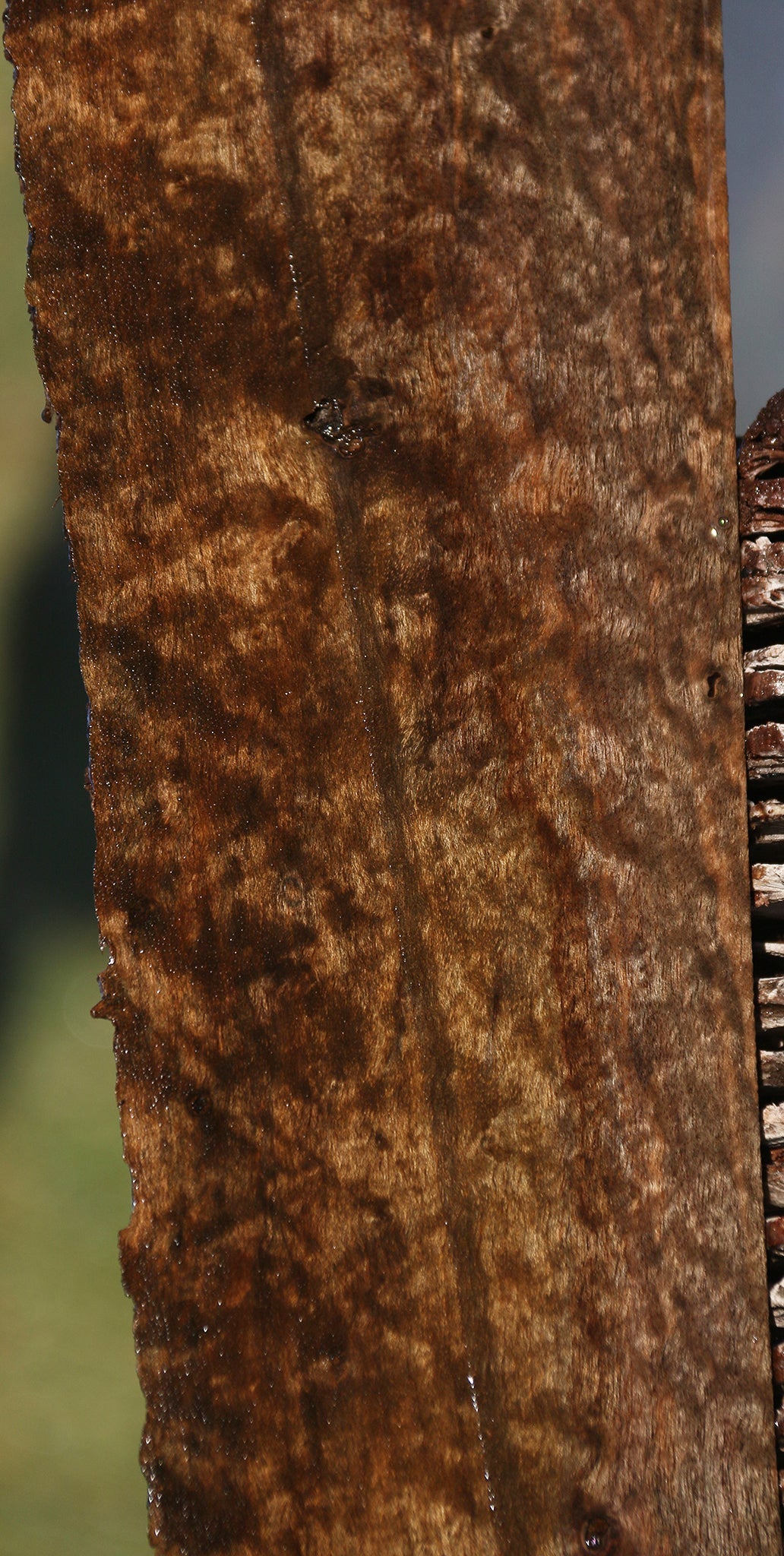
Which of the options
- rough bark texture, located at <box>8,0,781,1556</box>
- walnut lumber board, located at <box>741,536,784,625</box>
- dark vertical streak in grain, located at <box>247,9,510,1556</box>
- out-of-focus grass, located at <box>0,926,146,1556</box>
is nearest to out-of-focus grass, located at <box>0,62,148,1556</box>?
out-of-focus grass, located at <box>0,926,146,1556</box>

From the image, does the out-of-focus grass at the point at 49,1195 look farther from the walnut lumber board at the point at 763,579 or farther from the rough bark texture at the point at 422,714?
the walnut lumber board at the point at 763,579

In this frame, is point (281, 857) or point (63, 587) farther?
point (63, 587)

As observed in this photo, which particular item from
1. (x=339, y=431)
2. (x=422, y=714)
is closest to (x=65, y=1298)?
(x=422, y=714)

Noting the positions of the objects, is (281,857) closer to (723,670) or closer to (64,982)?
(723,670)

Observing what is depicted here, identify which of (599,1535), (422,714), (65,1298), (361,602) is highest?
(361,602)

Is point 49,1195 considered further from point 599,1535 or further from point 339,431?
point 339,431

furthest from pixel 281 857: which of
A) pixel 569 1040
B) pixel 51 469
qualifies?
pixel 51 469

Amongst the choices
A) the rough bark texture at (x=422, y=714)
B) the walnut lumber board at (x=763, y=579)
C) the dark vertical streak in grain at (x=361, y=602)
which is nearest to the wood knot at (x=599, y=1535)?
the rough bark texture at (x=422, y=714)

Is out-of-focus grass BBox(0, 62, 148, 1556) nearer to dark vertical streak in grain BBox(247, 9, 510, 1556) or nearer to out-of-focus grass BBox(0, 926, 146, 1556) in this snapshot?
out-of-focus grass BBox(0, 926, 146, 1556)
